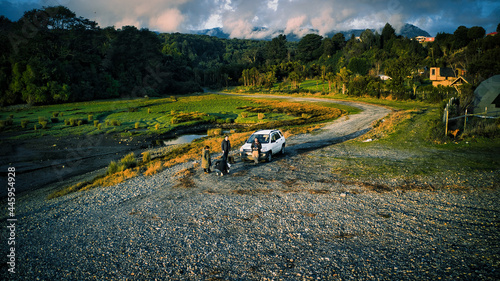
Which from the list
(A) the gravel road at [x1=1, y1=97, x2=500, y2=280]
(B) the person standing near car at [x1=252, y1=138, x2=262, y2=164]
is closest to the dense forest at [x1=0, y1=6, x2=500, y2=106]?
(B) the person standing near car at [x1=252, y1=138, x2=262, y2=164]

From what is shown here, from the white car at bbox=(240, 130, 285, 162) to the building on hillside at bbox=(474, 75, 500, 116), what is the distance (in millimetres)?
23074

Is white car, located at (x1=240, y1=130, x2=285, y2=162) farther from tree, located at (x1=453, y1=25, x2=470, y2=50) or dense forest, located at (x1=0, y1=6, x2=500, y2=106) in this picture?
tree, located at (x1=453, y1=25, x2=470, y2=50)

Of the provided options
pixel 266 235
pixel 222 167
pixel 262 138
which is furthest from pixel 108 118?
pixel 266 235

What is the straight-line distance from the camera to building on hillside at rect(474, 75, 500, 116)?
2872 centimetres

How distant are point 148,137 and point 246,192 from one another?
1023 inches

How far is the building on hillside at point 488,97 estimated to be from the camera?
2872 cm

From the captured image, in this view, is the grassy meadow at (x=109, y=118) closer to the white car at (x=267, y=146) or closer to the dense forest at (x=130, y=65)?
the dense forest at (x=130, y=65)

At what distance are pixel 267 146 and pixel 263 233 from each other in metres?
9.68

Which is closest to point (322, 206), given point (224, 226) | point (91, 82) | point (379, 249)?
point (379, 249)

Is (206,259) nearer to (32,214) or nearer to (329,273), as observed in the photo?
(329,273)

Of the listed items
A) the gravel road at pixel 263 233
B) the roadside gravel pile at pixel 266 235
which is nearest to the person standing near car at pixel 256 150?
the gravel road at pixel 263 233

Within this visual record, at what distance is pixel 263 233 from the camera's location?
905 cm

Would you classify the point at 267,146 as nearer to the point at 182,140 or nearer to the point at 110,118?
the point at 182,140

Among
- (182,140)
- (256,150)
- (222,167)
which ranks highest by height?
(256,150)
